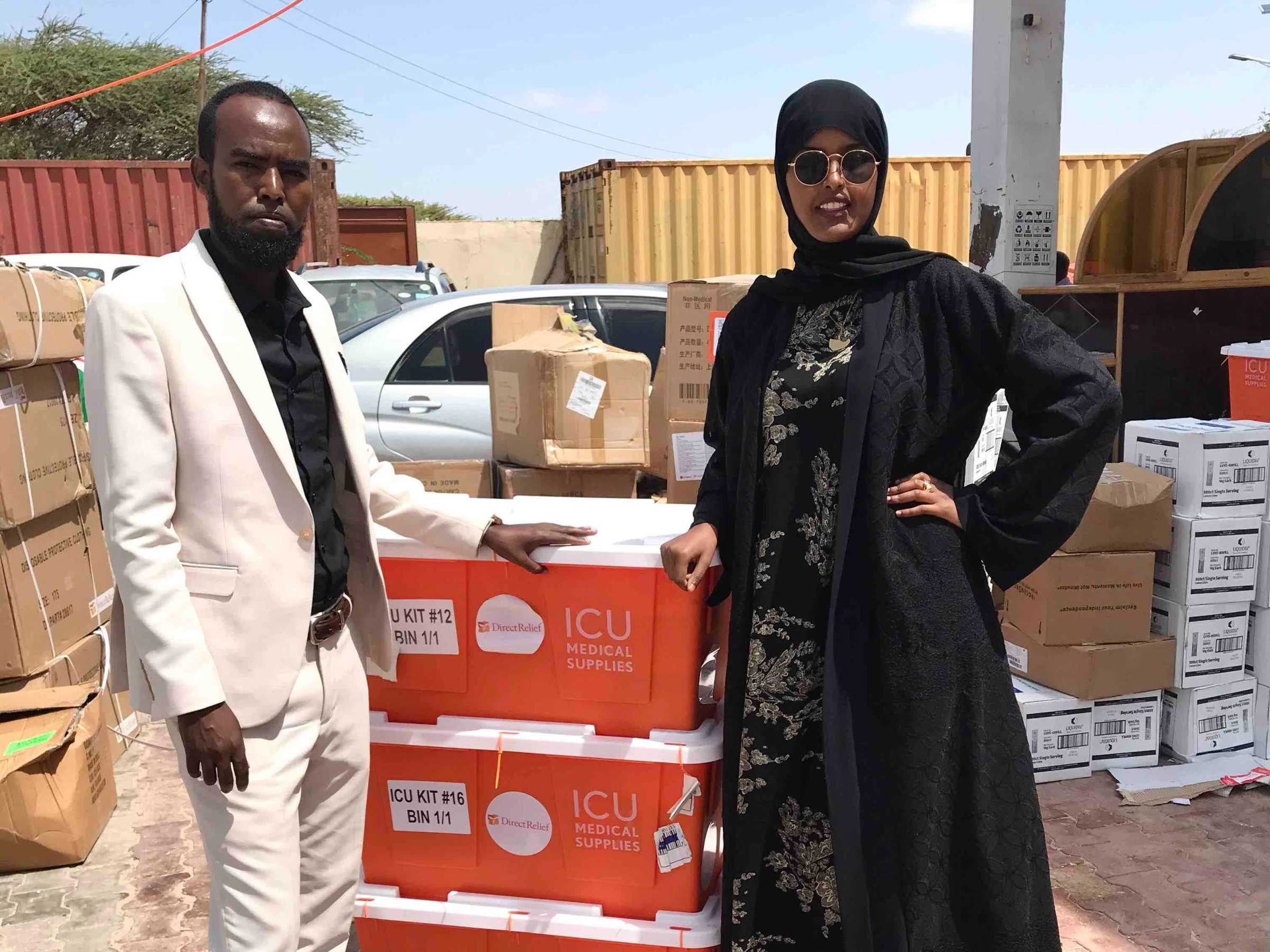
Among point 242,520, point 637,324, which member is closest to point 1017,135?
point 637,324

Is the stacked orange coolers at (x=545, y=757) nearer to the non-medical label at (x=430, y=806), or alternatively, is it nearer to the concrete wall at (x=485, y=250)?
the non-medical label at (x=430, y=806)

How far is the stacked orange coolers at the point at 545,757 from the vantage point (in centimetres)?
218

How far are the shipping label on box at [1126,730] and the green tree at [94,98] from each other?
1012 inches

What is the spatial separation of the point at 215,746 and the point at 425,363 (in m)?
4.08

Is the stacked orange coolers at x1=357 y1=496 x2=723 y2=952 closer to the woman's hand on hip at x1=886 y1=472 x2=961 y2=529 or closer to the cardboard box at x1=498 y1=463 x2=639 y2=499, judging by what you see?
the woman's hand on hip at x1=886 y1=472 x2=961 y2=529

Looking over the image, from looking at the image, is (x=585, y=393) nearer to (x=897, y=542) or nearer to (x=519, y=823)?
(x=519, y=823)

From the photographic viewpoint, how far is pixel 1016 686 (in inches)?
148

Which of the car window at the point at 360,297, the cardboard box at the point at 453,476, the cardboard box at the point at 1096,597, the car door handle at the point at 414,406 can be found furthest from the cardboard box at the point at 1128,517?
the car window at the point at 360,297

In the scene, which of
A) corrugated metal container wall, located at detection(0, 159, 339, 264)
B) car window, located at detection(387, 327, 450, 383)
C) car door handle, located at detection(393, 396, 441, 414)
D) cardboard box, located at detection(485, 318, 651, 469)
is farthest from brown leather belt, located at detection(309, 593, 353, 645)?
corrugated metal container wall, located at detection(0, 159, 339, 264)

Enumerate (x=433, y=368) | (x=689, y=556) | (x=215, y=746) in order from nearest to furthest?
(x=215, y=746)
(x=689, y=556)
(x=433, y=368)

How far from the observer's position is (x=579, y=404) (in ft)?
11.9

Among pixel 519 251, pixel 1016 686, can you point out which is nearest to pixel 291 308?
pixel 1016 686

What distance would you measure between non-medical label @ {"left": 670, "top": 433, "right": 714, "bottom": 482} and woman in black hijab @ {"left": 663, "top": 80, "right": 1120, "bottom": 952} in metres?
1.32

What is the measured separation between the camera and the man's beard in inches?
68.7
